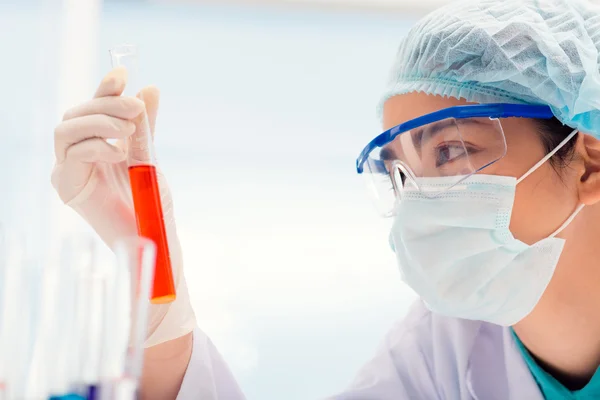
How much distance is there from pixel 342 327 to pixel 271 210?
0.59 metres

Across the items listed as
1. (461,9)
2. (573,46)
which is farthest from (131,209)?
(573,46)

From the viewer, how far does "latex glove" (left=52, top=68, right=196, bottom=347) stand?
983mm

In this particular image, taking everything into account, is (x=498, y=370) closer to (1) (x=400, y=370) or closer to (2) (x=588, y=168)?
(1) (x=400, y=370)

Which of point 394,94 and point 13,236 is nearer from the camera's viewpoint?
point 13,236

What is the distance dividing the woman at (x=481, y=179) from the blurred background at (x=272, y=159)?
1.19 meters

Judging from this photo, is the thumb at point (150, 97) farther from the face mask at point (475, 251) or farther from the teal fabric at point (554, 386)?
the teal fabric at point (554, 386)

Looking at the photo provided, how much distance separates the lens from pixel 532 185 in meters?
1.17

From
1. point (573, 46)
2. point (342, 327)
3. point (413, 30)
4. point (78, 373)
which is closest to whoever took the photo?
point (78, 373)

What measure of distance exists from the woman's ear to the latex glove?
804 mm

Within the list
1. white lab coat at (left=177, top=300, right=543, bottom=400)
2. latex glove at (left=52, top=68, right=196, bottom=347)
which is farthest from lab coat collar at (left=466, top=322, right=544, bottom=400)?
latex glove at (left=52, top=68, right=196, bottom=347)

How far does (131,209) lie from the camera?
1141 mm

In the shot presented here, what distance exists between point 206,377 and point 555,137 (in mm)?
850

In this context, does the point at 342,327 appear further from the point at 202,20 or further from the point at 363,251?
the point at 202,20

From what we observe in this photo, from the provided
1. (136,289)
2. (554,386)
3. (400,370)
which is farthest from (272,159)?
(136,289)
